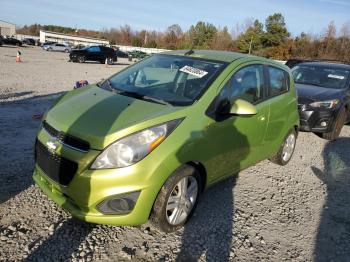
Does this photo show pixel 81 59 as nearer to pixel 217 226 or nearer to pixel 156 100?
pixel 156 100

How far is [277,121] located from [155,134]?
96.4 inches

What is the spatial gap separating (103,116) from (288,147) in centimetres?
370

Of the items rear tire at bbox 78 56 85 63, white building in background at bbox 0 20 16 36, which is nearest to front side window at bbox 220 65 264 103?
rear tire at bbox 78 56 85 63

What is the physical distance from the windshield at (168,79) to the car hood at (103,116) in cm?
25

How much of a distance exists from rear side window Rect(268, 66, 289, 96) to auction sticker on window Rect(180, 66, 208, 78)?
128 cm

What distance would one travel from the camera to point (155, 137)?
120 inches

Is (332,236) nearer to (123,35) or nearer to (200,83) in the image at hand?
(200,83)

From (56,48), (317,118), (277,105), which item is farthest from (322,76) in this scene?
(56,48)

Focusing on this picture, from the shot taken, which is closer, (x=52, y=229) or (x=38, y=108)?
(x=52, y=229)

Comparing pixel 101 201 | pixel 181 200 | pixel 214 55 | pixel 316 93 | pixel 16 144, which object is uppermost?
pixel 214 55

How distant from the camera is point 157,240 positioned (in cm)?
334

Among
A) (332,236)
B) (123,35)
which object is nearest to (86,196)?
(332,236)

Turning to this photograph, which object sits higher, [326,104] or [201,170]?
[326,104]

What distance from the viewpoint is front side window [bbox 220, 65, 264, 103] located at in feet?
12.8
